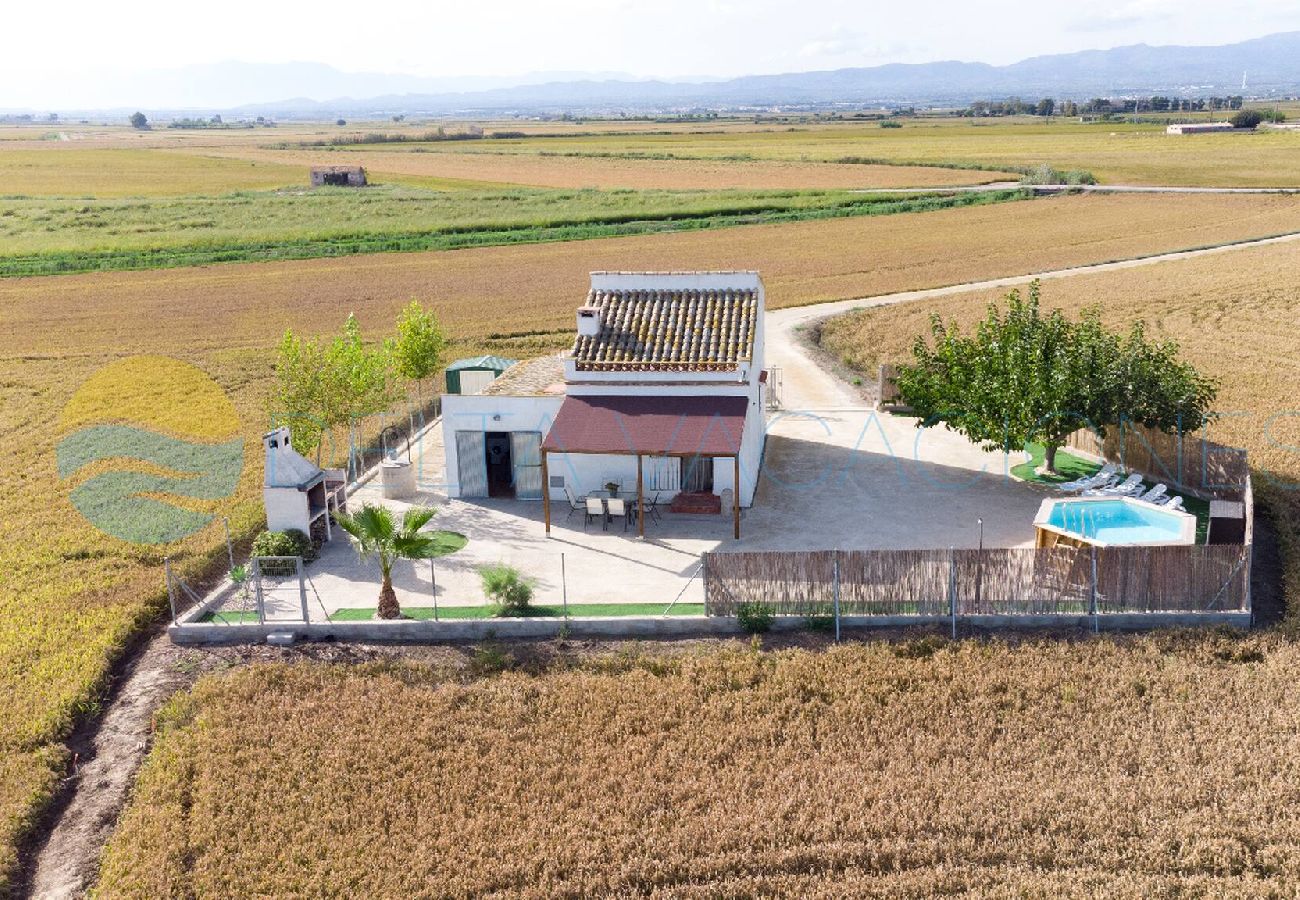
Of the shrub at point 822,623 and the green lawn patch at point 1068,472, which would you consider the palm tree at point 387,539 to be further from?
the green lawn patch at point 1068,472

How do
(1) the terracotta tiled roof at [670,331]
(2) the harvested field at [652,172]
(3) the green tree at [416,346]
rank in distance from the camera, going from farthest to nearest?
(2) the harvested field at [652,172], (3) the green tree at [416,346], (1) the terracotta tiled roof at [670,331]

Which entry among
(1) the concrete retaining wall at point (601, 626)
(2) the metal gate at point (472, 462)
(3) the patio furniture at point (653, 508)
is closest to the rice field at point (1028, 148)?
(3) the patio furniture at point (653, 508)

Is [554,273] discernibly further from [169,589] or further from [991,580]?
[991,580]

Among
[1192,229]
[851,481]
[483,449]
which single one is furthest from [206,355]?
[1192,229]

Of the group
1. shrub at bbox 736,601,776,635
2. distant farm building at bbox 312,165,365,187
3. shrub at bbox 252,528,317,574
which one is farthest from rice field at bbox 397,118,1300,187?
shrub at bbox 252,528,317,574

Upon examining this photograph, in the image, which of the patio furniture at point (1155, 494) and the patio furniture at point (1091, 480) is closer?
the patio furniture at point (1155, 494)

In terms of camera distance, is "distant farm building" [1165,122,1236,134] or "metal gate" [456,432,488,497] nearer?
"metal gate" [456,432,488,497]

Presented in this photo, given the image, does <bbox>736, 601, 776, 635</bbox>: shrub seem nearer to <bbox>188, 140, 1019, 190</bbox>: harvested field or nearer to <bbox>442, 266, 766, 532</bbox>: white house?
<bbox>442, 266, 766, 532</bbox>: white house
